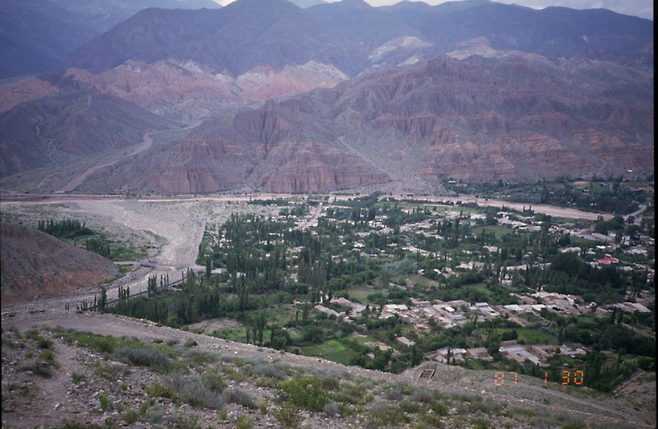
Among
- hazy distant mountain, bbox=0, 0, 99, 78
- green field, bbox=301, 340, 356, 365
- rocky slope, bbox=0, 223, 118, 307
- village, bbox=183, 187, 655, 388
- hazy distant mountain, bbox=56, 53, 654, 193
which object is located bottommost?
green field, bbox=301, 340, 356, 365

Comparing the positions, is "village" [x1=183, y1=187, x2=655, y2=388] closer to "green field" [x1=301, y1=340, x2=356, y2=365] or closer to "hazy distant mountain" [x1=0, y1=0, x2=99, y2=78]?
"green field" [x1=301, y1=340, x2=356, y2=365]

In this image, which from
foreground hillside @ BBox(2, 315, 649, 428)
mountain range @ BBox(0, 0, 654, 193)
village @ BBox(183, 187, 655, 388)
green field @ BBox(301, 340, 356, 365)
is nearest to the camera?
foreground hillside @ BBox(2, 315, 649, 428)

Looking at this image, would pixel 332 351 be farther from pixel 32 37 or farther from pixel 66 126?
pixel 32 37

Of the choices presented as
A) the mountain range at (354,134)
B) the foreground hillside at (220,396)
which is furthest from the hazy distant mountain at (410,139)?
the foreground hillside at (220,396)

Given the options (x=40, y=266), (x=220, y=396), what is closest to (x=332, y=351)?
(x=220, y=396)

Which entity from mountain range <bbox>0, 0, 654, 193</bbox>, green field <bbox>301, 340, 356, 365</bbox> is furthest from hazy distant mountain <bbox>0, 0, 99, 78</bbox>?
green field <bbox>301, 340, 356, 365</bbox>

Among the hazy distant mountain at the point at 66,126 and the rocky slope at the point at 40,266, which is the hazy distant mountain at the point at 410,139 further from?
the rocky slope at the point at 40,266

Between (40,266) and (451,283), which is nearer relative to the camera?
(40,266)
